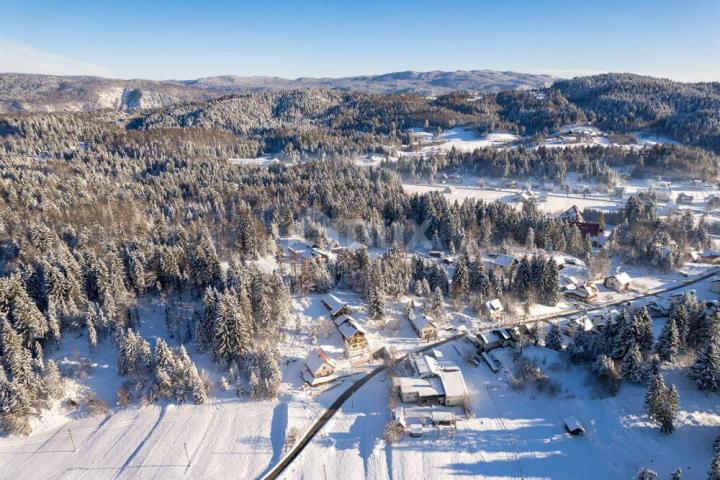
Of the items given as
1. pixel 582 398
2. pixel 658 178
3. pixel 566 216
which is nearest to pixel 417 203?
pixel 566 216

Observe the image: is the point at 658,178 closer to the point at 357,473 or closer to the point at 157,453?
the point at 357,473

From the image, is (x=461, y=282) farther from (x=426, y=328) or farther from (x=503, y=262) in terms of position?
(x=503, y=262)

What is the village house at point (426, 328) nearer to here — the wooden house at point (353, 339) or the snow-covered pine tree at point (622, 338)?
the wooden house at point (353, 339)

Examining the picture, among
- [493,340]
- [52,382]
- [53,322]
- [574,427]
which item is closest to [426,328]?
[493,340]

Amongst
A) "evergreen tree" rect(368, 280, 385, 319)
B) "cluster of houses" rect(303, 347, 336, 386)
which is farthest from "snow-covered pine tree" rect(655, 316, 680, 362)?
"cluster of houses" rect(303, 347, 336, 386)

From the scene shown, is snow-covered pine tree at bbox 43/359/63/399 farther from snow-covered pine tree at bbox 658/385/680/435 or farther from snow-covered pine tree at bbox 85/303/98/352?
snow-covered pine tree at bbox 658/385/680/435

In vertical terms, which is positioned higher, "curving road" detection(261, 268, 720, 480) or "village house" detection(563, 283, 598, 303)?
"village house" detection(563, 283, 598, 303)

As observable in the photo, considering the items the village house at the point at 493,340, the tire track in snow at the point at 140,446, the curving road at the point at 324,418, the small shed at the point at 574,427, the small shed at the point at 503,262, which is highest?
the small shed at the point at 503,262

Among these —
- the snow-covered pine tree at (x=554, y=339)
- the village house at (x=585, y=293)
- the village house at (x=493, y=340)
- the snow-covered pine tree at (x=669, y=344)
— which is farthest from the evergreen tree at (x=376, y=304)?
the village house at (x=585, y=293)
